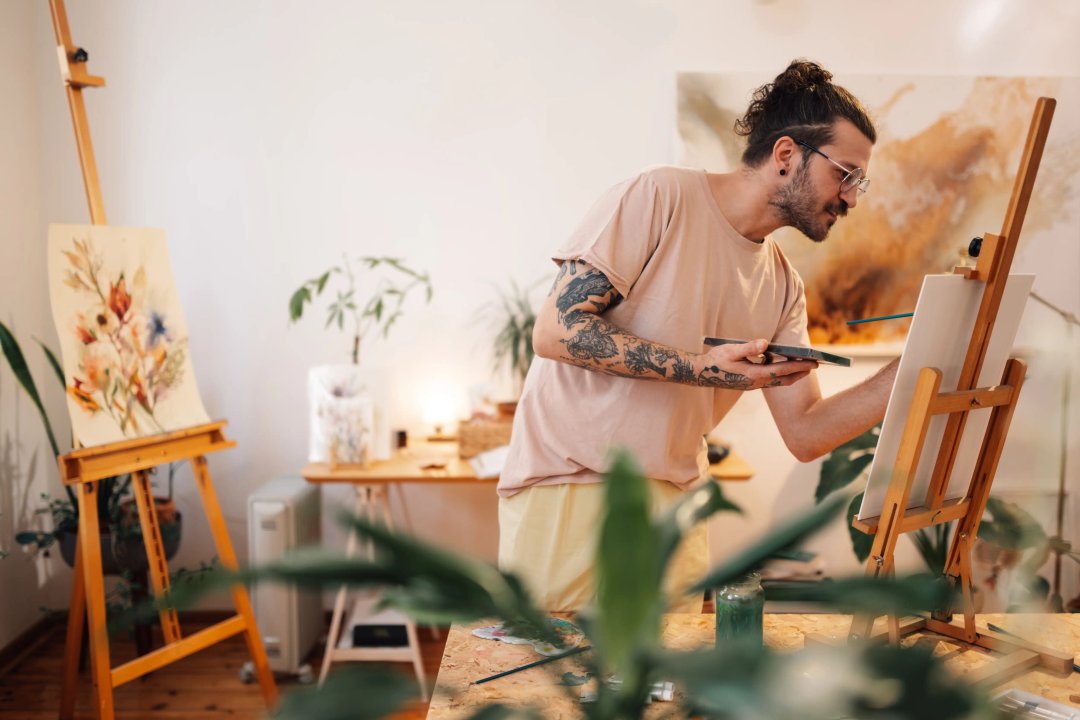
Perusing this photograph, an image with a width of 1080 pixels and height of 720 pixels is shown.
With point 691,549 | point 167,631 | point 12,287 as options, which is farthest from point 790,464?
point 12,287

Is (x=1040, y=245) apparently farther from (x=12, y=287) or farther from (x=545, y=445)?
(x=12, y=287)

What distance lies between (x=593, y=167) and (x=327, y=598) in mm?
1997

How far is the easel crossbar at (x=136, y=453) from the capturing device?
232 centimetres

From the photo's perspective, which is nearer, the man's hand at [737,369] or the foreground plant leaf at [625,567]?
the foreground plant leaf at [625,567]

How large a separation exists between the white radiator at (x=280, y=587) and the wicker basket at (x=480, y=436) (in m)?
0.60

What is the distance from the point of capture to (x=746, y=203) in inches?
69.1

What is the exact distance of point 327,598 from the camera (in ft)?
11.6

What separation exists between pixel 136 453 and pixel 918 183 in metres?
2.87

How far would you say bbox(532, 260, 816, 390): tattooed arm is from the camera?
1577 mm

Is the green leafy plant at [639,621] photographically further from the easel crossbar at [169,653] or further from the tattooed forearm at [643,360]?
the easel crossbar at [169,653]

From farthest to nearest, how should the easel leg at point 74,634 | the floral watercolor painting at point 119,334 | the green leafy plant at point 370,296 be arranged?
1. the green leafy plant at point 370,296
2. the easel leg at point 74,634
3. the floral watercolor painting at point 119,334

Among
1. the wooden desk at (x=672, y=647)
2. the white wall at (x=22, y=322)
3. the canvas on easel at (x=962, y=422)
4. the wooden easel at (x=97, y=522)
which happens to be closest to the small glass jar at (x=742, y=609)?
the wooden desk at (x=672, y=647)

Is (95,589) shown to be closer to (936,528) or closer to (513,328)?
(513,328)

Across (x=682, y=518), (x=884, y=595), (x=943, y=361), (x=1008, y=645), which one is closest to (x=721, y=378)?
(x=943, y=361)
